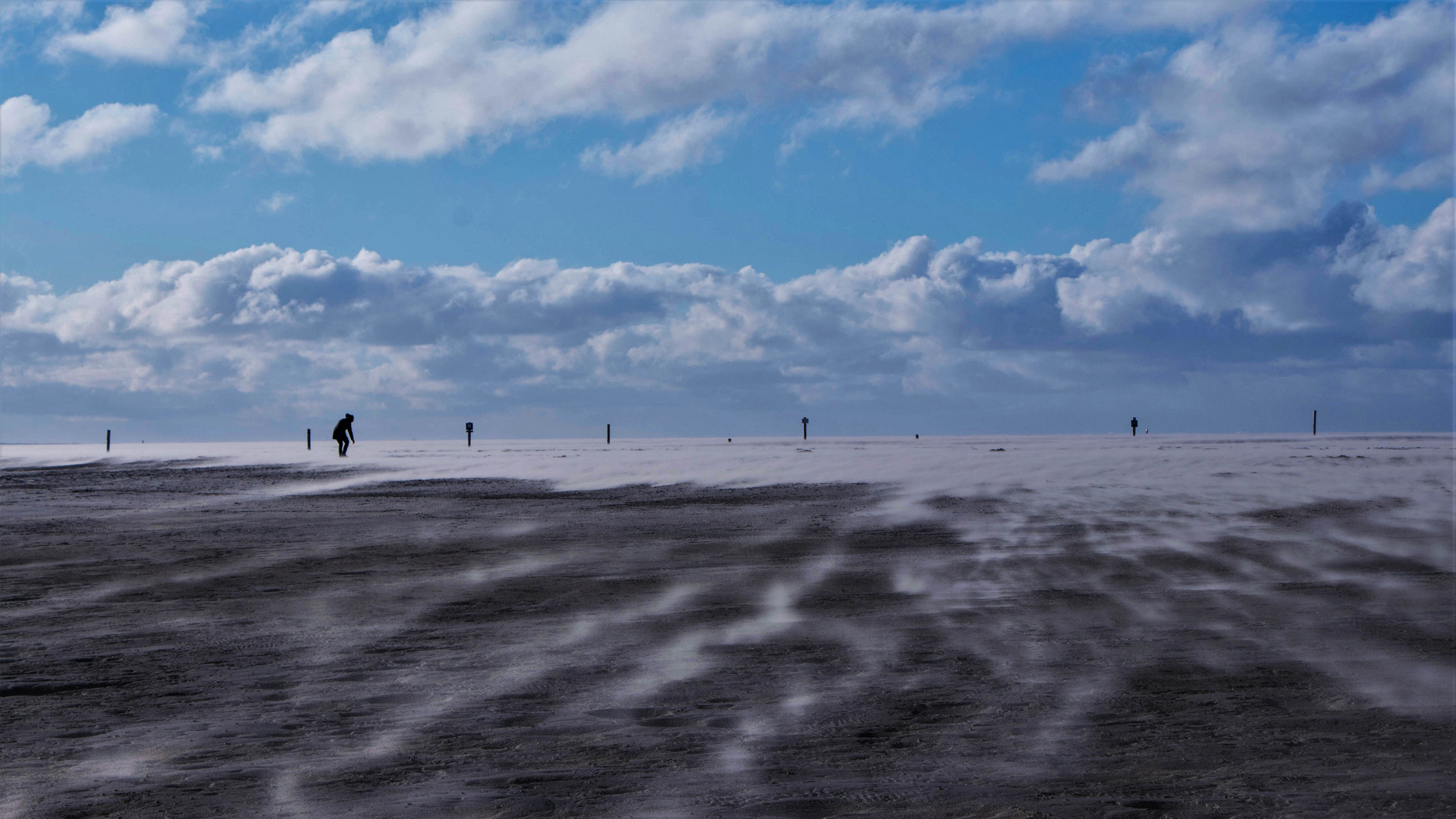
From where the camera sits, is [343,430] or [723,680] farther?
[343,430]

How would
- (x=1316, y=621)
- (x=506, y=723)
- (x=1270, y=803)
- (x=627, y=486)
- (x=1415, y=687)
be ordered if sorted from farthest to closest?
(x=627, y=486) → (x=1316, y=621) → (x=1415, y=687) → (x=506, y=723) → (x=1270, y=803)

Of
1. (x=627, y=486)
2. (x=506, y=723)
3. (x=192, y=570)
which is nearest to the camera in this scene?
(x=506, y=723)

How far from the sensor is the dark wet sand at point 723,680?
4.37m

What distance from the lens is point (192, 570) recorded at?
408 inches

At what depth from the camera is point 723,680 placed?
240 inches

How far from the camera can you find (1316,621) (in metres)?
7.69

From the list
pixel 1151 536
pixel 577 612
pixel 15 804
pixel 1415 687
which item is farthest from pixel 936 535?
pixel 15 804

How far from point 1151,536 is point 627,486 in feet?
39.0

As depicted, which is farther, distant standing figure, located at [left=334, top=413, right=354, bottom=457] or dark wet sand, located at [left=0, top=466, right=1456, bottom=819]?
distant standing figure, located at [left=334, top=413, right=354, bottom=457]

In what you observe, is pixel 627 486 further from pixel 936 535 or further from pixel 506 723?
pixel 506 723

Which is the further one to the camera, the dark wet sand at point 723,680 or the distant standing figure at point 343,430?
the distant standing figure at point 343,430

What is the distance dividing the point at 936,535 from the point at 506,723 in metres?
8.49

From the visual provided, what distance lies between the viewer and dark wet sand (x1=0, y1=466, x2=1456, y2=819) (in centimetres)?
437

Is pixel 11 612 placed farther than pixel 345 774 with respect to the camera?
Yes
